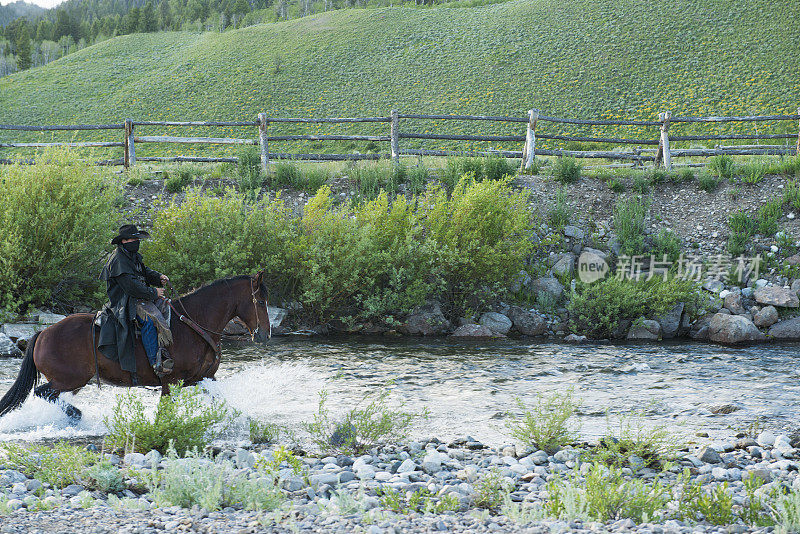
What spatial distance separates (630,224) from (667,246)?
913 millimetres

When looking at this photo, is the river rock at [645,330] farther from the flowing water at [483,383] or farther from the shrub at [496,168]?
the shrub at [496,168]

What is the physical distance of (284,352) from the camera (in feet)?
34.7

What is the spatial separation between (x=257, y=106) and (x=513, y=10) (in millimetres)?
29456

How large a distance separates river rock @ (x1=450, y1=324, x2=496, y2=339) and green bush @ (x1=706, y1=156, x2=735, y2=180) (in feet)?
26.4

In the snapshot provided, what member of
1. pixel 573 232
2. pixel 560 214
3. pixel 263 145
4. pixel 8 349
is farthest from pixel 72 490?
pixel 263 145

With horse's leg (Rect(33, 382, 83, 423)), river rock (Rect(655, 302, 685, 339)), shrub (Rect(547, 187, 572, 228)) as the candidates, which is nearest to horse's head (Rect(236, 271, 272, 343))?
horse's leg (Rect(33, 382, 83, 423))

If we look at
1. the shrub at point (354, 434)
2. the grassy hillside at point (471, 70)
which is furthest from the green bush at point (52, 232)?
the grassy hillside at point (471, 70)

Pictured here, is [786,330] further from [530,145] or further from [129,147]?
[129,147]

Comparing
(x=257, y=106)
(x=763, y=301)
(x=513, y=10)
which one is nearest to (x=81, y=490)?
(x=763, y=301)

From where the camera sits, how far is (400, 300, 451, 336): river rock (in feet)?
40.3

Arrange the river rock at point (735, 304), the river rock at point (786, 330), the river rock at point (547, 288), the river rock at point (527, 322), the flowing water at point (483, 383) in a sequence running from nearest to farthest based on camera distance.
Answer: the flowing water at point (483, 383) < the river rock at point (786, 330) < the river rock at point (527, 322) < the river rock at point (735, 304) < the river rock at point (547, 288)

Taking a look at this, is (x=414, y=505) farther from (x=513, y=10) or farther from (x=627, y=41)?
(x=513, y=10)

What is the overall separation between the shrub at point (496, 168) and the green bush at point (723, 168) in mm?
4927

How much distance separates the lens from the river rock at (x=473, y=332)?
476 inches
